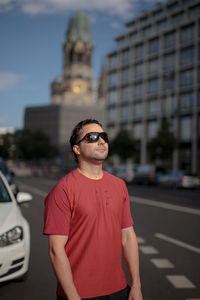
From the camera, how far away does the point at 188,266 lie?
668cm

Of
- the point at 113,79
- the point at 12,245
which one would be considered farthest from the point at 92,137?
the point at 113,79

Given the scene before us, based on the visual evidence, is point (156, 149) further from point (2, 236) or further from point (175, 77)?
point (2, 236)

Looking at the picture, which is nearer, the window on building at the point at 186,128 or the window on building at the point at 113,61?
the window on building at the point at 186,128

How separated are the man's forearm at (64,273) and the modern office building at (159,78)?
54.6 meters

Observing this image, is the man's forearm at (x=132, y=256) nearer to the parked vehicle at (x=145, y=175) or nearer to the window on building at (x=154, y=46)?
the parked vehicle at (x=145, y=175)

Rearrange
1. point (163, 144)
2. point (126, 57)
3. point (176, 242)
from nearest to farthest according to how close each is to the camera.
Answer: point (176, 242) → point (163, 144) → point (126, 57)

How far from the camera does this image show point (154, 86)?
69562 millimetres

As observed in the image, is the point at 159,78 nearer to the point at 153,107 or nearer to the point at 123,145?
the point at 153,107

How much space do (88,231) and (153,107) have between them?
223ft

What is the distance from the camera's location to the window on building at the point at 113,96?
3060 inches

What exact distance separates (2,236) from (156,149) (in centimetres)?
5029

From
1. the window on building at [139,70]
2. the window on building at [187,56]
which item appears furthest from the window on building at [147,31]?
the window on building at [187,56]

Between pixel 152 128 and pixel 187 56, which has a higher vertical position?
pixel 187 56

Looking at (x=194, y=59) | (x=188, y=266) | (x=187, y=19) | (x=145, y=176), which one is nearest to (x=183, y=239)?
(x=188, y=266)
